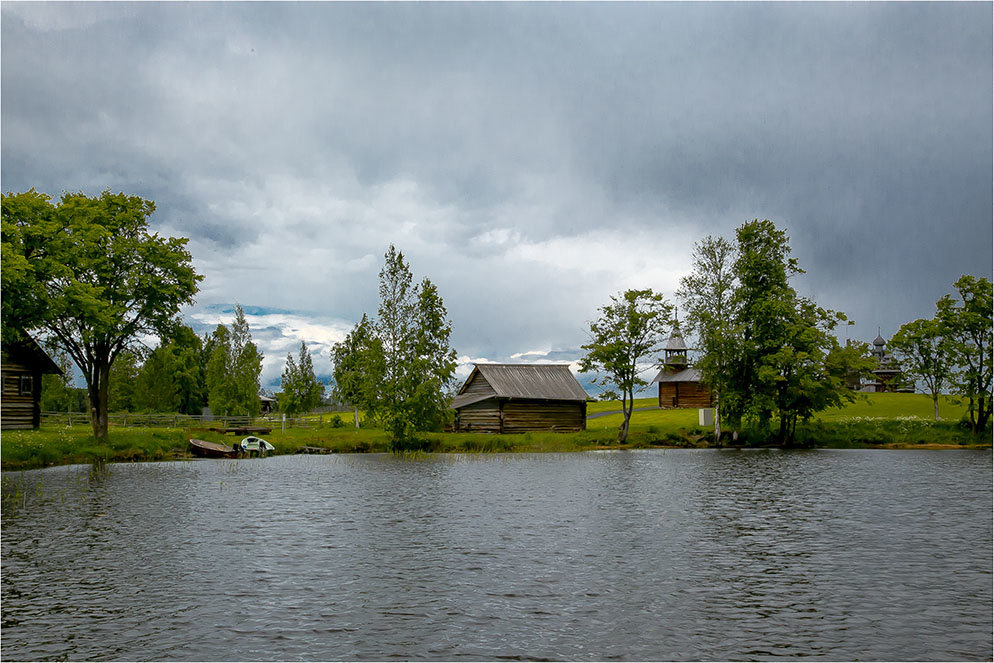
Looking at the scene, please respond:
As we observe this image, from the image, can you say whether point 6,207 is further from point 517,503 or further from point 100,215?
point 517,503

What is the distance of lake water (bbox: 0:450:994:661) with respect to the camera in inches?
529

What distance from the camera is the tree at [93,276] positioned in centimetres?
4525

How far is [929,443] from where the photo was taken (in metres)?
72.2

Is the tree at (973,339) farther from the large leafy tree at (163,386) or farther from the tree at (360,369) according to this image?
the large leafy tree at (163,386)

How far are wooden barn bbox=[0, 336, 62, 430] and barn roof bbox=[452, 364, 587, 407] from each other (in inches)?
1519

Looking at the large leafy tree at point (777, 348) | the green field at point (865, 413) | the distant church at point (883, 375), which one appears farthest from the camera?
the distant church at point (883, 375)

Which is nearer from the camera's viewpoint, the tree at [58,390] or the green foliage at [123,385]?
the tree at [58,390]

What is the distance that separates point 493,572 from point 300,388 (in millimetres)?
90486

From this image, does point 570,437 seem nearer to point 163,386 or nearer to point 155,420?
point 155,420

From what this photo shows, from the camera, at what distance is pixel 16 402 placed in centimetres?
5941

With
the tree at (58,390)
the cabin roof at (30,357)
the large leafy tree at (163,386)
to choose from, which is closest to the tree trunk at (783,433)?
the cabin roof at (30,357)

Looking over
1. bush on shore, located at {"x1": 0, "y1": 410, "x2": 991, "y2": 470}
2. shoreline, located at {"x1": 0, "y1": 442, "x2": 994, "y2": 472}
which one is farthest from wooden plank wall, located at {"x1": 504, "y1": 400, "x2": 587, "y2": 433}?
shoreline, located at {"x1": 0, "y1": 442, "x2": 994, "y2": 472}

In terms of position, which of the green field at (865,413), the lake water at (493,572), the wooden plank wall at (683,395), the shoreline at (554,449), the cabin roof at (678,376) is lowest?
the shoreline at (554,449)

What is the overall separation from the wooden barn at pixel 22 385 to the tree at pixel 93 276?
842cm
